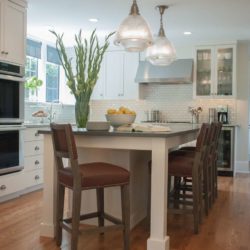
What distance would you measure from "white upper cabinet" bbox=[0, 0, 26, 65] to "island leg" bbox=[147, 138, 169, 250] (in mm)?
2350

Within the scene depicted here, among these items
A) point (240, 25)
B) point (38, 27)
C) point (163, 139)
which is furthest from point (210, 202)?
point (38, 27)

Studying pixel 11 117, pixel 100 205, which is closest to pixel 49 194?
pixel 100 205

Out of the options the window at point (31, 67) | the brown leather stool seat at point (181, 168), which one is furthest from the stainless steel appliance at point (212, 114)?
the brown leather stool seat at point (181, 168)

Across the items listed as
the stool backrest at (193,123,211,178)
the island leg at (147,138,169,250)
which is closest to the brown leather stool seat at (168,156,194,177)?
the stool backrest at (193,123,211,178)

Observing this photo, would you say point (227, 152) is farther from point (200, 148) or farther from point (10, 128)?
point (10, 128)

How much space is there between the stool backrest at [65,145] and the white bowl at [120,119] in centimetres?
58

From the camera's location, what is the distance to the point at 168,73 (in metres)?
6.72

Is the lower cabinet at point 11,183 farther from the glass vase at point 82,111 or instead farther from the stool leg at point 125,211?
the stool leg at point 125,211

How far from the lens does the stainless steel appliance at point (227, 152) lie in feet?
21.3

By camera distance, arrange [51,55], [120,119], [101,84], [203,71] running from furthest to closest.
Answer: [101,84]
[51,55]
[203,71]
[120,119]

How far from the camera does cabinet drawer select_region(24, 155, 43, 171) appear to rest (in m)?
4.76

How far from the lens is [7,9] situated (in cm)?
422

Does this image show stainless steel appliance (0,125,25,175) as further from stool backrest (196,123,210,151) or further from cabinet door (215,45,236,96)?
cabinet door (215,45,236,96)

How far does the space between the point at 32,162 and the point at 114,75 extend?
2942 millimetres
